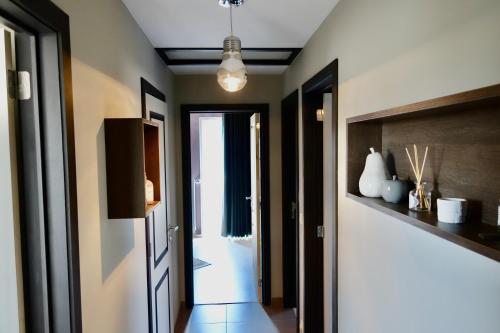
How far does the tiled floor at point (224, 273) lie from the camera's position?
362 cm

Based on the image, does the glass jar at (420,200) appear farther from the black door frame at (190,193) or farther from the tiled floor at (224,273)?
the tiled floor at (224,273)

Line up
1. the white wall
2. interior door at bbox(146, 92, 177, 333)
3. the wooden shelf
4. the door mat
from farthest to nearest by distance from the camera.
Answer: the door mat → interior door at bbox(146, 92, 177, 333) → the white wall → the wooden shelf

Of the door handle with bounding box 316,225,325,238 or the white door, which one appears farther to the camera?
the door handle with bounding box 316,225,325,238

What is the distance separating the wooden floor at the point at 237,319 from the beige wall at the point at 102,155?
1.26 metres

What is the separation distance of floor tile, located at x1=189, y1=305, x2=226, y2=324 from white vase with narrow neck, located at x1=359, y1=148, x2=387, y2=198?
97.0 inches

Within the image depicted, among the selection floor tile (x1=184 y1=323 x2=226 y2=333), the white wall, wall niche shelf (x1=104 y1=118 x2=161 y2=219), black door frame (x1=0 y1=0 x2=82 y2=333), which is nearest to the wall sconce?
the white wall

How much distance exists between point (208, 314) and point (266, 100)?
2.22m

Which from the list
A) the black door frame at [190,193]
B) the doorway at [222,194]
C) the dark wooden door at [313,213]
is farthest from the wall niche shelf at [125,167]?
the doorway at [222,194]

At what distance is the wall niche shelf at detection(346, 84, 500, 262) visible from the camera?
0.71 m

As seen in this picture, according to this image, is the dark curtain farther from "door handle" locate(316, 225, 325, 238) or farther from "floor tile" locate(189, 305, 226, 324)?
"door handle" locate(316, 225, 325, 238)

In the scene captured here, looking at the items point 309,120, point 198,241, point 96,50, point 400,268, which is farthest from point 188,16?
point 198,241

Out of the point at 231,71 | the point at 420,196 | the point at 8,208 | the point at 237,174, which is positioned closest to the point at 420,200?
the point at 420,196

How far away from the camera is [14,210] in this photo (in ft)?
3.22

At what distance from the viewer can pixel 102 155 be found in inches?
54.9
